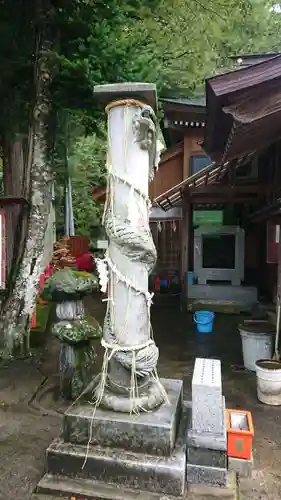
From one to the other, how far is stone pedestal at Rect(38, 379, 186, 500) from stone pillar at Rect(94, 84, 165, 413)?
19 centimetres

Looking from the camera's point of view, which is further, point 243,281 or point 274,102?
point 243,281

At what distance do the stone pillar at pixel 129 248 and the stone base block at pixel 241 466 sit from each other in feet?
2.86

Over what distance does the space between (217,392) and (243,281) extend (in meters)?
8.51

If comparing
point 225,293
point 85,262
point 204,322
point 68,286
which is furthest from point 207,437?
point 85,262

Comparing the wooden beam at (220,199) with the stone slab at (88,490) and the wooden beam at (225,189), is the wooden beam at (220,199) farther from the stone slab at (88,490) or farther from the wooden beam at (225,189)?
the stone slab at (88,490)

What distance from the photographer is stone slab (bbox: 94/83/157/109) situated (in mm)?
3418

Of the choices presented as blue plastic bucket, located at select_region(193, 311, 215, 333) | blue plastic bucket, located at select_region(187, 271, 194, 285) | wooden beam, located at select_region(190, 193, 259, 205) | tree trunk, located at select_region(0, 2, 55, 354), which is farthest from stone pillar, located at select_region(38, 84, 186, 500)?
blue plastic bucket, located at select_region(187, 271, 194, 285)

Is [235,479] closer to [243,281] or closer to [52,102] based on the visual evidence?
[52,102]

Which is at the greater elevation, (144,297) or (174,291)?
(144,297)

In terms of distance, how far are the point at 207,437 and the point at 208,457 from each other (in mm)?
179

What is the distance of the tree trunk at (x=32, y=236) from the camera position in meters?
7.09

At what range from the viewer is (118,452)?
3.36 meters

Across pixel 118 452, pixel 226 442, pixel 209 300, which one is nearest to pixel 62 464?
pixel 118 452

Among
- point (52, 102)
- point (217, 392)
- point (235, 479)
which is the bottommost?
point (235, 479)
